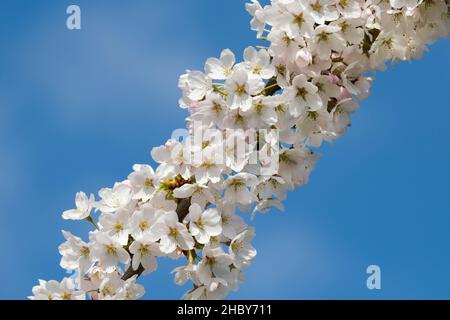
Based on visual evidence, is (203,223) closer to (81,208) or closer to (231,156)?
(231,156)

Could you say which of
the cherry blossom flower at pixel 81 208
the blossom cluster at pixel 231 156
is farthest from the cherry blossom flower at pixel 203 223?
the cherry blossom flower at pixel 81 208

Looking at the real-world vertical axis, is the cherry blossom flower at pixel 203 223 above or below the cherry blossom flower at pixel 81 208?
below

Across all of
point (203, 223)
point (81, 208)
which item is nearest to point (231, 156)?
point (203, 223)

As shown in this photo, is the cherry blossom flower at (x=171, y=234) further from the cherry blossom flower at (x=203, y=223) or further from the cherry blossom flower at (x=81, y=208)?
the cherry blossom flower at (x=81, y=208)

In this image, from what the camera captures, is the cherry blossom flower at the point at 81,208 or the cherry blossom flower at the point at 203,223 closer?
the cherry blossom flower at the point at 203,223

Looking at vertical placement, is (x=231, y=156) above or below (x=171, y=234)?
above

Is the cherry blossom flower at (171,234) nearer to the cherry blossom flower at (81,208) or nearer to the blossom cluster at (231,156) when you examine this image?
the blossom cluster at (231,156)

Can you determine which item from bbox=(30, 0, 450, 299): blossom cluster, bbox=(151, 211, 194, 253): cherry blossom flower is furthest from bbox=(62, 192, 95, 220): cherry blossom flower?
bbox=(151, 211, 194, 253): cherry blossom flower
